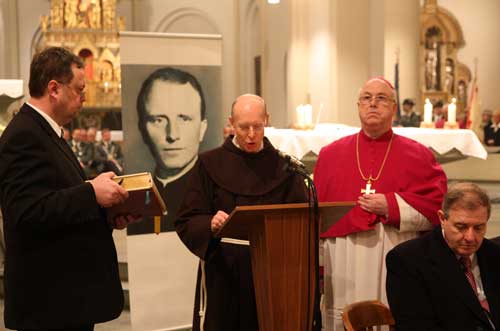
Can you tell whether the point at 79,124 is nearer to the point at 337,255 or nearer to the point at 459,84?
the point at 459,84

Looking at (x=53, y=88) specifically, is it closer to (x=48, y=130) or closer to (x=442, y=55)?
(x=48, y=130)

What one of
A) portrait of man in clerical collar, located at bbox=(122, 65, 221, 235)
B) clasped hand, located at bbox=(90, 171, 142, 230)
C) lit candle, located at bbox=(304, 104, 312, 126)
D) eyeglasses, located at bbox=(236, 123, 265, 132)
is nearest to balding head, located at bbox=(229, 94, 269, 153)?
eyeglasses, located at bbox=(236, 123, 265, 132)

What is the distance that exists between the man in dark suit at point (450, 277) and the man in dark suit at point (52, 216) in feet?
4.34

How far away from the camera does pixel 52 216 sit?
2994mm

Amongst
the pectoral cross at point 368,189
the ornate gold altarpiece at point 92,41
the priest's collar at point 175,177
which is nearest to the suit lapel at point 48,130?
the pectoral cross at point 368,189

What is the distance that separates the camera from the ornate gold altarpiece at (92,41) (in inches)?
915

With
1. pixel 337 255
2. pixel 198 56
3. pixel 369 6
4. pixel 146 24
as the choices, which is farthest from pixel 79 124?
pixel 337 255

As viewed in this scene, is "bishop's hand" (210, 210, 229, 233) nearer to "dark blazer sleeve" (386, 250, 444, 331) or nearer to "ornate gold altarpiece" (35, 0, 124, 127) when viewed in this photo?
"dark blazer sleeve" (386, 250, 444, 331)

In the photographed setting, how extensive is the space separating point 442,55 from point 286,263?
18.8m

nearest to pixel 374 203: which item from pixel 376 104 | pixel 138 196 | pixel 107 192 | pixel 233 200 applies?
pixel 376 104

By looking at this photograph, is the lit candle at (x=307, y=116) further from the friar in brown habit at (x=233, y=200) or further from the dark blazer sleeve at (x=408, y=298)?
the dark blazer sleeve at (x=408, y=298)

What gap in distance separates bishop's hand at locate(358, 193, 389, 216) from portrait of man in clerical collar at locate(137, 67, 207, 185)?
2.07 meters

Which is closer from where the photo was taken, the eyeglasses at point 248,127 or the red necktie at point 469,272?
the red necktie at point 469,272

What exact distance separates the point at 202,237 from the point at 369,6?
1209 cm
